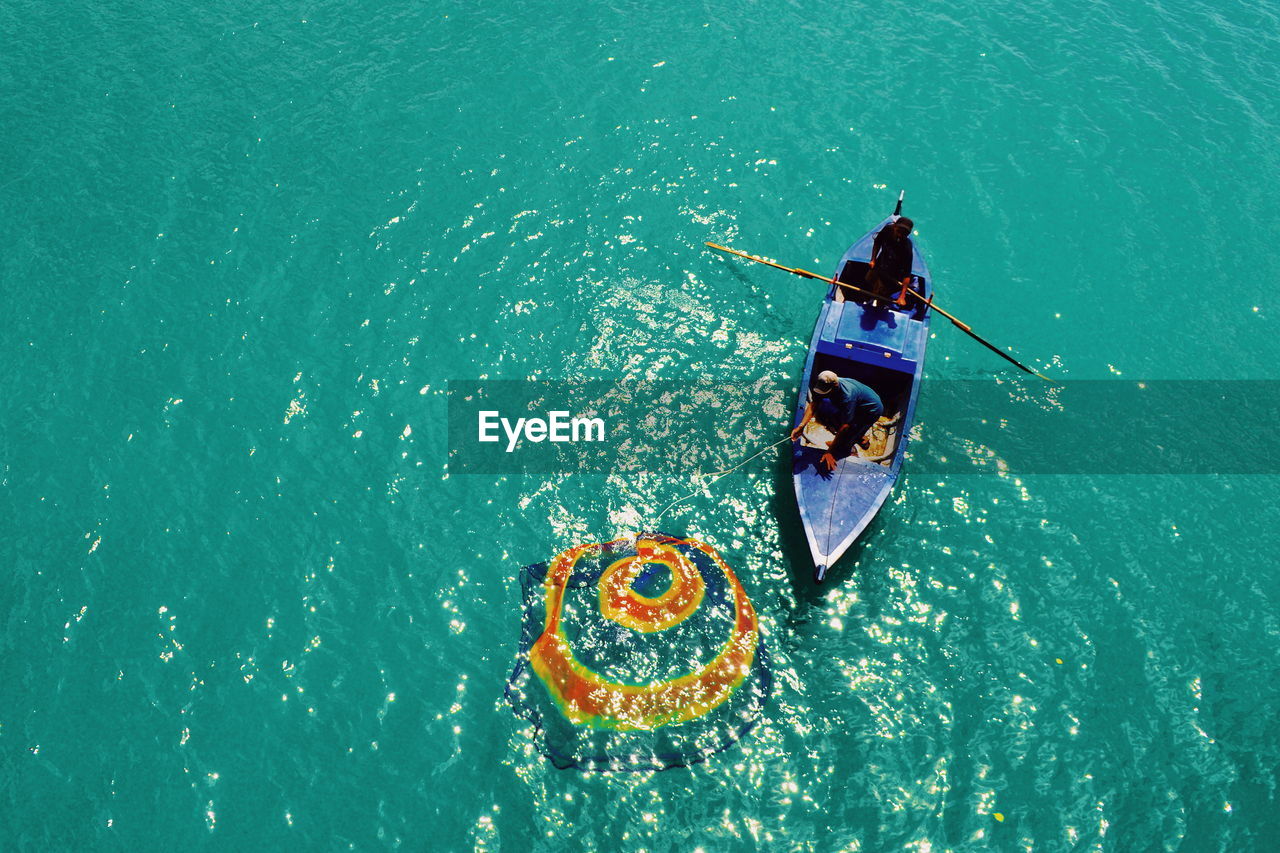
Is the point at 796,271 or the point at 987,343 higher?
the point at 796,271

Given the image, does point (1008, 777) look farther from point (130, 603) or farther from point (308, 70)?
point (308, 70)

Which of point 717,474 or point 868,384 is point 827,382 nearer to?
point 868,384

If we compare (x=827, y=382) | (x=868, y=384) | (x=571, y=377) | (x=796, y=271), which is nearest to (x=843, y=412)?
(x=827, y=382)

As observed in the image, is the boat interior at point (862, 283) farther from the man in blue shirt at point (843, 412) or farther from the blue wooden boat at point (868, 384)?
the man in blue shirt at point (843, 412)

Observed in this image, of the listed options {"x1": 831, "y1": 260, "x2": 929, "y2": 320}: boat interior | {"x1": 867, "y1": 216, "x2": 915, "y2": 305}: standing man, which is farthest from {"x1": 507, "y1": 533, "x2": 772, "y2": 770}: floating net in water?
{"x1": 867, "y1": 216, "x2": 915, "y2": 305}: standing man

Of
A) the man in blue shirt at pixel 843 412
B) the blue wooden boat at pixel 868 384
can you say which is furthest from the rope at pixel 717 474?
the man in blue shirt at pixel 843 412
